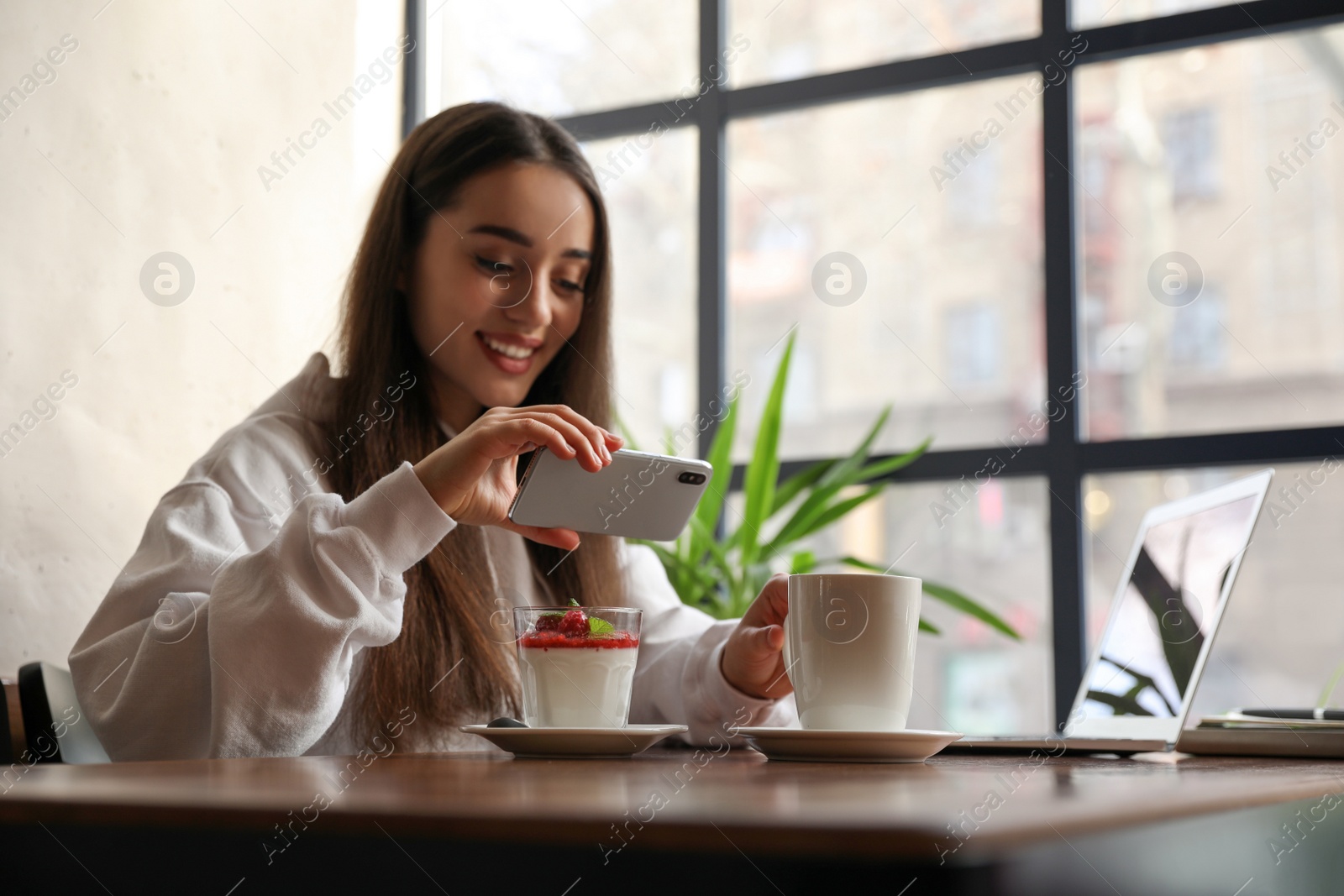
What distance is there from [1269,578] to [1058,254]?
1036 mm

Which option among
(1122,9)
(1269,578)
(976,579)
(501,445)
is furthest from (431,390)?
(1122,9)

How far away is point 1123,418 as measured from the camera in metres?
3.22

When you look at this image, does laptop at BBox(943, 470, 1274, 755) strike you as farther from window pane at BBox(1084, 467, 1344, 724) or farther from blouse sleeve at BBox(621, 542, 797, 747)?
window pane at BBox(1084, 467, 1344, 724)

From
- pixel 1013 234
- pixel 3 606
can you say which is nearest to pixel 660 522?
pixel 3 606

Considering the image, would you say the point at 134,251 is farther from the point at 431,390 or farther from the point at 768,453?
the point at 768,453

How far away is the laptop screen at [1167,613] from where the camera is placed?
4.62 ft

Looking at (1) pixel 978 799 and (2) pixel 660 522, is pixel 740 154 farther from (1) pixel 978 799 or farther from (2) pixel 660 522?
(1) pixel 978 799

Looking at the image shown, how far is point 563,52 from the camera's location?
4.05 meters

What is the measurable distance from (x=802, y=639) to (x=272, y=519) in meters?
0.88

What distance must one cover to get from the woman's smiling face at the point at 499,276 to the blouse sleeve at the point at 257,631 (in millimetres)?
646

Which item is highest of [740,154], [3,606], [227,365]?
[740,154]

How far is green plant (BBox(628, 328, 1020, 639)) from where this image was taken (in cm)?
292

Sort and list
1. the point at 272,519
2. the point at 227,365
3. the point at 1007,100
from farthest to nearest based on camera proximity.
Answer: the point at 1007,100 → the point at 227,365 → the point at 272,519

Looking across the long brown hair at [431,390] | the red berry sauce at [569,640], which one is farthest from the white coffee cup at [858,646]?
the long brown hair at [431,390]
